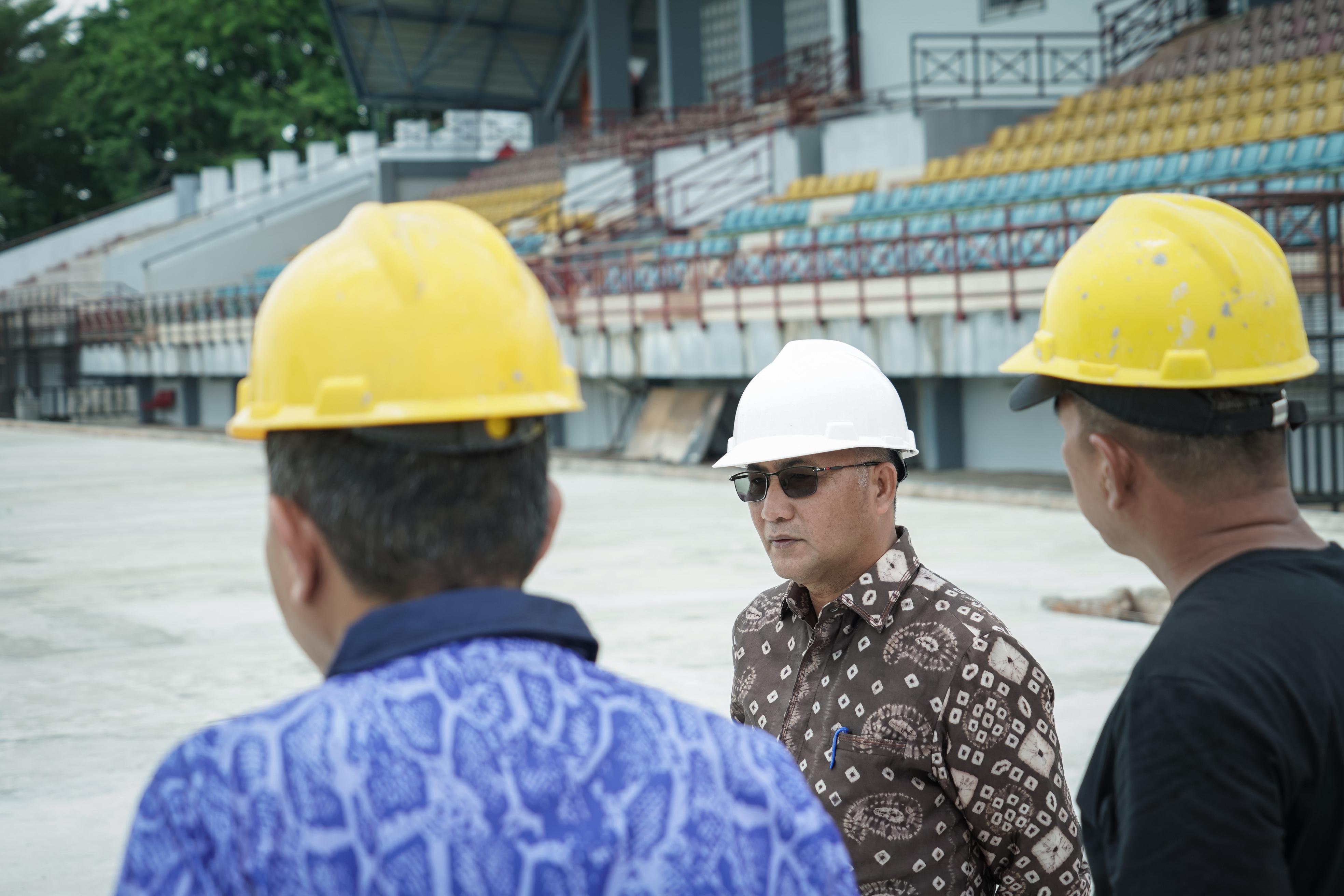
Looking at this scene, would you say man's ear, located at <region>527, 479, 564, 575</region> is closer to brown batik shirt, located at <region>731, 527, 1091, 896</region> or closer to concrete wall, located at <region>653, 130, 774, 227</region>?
brown batik shirt, located at <region>731, 527, 1091, 896</region>

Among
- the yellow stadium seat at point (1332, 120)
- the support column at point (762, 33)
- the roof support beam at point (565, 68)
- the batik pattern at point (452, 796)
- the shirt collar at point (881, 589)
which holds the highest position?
the roof support beam at point (565, 68)

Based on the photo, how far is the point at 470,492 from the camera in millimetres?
1349

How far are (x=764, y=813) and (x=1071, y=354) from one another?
0.85 meters

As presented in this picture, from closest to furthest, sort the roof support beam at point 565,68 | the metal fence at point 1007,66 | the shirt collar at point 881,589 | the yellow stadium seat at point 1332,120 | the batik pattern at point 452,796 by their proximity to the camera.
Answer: the batik pattern at point 452,796
the shirt collar at point 881,589
the yellow stadium seat at point 1332,120
the metal fence at point 1007,66
the roof support beam at point 565,68

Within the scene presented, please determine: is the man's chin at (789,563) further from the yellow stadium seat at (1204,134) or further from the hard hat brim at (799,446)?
the yellow stadium seat at (1204,134)

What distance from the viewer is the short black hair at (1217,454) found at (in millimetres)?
1718

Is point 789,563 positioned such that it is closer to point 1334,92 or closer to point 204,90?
point 1334,92

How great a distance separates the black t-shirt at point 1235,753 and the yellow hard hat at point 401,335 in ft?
2.30

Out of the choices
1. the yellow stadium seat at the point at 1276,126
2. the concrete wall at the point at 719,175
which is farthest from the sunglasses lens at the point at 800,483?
the concrete wall at the point at 719,175

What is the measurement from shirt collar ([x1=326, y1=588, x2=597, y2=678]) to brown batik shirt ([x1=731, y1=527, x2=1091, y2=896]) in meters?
1.31

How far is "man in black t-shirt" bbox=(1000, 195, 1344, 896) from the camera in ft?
4.87

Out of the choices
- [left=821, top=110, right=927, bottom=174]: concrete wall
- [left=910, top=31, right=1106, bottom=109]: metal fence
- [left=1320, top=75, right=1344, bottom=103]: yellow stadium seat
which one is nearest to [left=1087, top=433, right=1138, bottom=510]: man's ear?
[left=1320, top=75, right=1344, bottom=103]: yellow stadium seat

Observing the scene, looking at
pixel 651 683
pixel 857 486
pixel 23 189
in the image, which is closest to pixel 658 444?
pixel 651 683

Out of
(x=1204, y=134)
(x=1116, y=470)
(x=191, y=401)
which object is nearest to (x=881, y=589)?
(x=1116, y=470)
